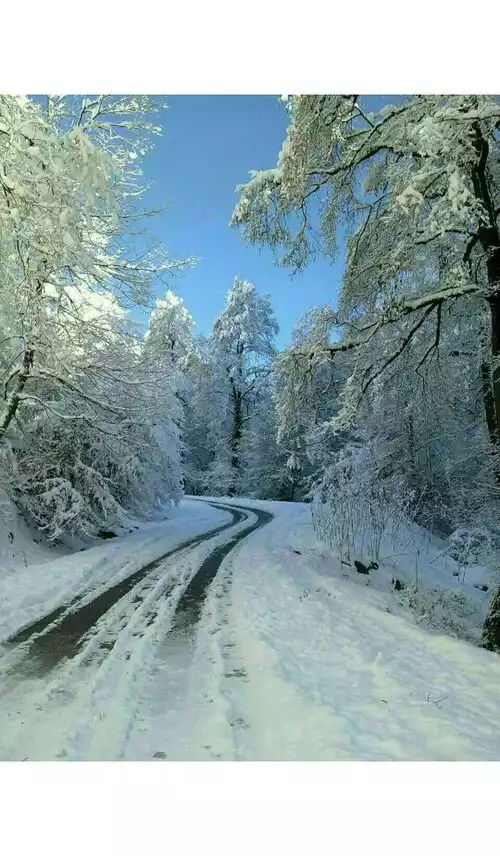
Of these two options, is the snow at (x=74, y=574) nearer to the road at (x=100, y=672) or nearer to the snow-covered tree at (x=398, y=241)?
the road at (x=100, y=672)

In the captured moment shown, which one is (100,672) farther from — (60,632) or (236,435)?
(236,435)

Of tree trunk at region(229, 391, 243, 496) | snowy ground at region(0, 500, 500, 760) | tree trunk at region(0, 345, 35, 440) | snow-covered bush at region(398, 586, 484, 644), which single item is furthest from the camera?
tree trunk at region(229, 391, 243, 496)

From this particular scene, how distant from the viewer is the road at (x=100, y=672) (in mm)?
2594

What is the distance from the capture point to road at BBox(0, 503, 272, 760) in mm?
2594

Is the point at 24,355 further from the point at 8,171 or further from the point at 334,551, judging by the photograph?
the point at 334,551

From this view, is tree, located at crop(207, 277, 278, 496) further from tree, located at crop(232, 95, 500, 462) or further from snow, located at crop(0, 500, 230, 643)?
snow, located at crop(0, 500, 230, 643)

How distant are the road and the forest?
2.61m

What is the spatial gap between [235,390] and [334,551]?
354 inches

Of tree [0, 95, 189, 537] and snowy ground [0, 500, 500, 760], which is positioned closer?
snowy ground [0, 500, 500, 760]

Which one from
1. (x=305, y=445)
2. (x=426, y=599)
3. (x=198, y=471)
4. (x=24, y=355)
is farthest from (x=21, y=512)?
(x=305, y=445)

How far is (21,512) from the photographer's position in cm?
990

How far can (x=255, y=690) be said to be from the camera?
10.4 ft

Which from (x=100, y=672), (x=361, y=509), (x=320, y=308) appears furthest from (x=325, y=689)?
(x=361, y=509)

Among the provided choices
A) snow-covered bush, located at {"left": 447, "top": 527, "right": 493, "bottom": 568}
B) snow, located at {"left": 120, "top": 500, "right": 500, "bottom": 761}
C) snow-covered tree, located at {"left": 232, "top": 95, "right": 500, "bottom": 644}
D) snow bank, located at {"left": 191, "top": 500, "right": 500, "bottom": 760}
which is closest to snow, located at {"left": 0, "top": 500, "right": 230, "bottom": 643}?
snow, located at {"left": 120, "top": 500, "right": 500, "bottom": 761}
